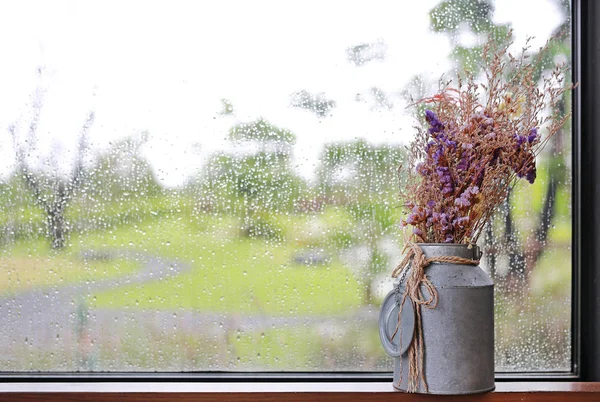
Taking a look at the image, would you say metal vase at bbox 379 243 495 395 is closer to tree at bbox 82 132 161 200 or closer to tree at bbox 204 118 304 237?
tree at bbox 204 118 304 237

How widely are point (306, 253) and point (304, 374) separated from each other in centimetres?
25

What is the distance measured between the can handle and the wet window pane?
18 cm

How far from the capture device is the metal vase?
122 cm

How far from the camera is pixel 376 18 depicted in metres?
1.51

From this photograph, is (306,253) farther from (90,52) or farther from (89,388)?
(90,52)

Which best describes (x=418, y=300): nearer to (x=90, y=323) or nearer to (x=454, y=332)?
(x=454, y=332)

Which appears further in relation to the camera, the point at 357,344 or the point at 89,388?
the point at 357,344

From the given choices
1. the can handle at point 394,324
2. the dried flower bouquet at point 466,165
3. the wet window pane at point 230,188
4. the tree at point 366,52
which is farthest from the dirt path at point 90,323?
the tree at point 366,52

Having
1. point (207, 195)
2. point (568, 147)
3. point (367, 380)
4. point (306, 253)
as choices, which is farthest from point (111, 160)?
point (568, 147)

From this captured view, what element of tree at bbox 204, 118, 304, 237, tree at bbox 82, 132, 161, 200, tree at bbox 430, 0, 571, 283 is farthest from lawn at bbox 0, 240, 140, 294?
tree at bbox 430, 0, 571, 283

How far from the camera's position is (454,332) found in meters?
1.22

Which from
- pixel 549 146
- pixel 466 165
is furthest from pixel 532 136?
pixel 549 146

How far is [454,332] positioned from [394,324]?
111 mm

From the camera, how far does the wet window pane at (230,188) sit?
1.45m
